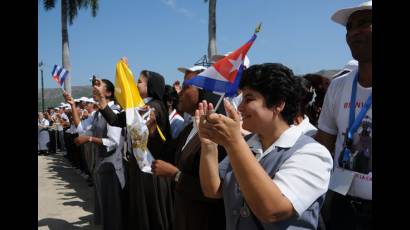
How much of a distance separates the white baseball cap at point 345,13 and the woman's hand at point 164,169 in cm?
150

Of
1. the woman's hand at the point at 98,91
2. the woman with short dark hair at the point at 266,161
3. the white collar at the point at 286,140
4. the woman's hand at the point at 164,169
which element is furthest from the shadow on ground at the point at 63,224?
the white collar at the point at 286,140

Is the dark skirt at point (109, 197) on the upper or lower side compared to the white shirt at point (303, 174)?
lower

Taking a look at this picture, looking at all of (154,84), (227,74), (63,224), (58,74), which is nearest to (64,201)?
(63,224)

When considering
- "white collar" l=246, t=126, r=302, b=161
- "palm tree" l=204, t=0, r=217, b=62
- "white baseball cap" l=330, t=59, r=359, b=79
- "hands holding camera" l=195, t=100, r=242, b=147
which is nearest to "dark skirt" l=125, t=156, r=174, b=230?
"white baseball cap" l=330, t=59, r=359, b=79

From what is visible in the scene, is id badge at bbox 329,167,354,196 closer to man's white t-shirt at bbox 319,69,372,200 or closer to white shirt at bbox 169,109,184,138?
man's white t-shirt at bbox 319,69,372,200

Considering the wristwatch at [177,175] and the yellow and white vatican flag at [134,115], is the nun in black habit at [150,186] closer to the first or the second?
the yellow and white vatican flag at [134,115]

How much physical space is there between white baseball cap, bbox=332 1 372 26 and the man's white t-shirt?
30 cm

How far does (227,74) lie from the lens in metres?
1.92

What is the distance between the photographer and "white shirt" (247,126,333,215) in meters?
1.46

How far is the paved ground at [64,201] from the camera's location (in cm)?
593

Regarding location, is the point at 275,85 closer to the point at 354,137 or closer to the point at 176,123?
the point at 354,137

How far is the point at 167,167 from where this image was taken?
9.45 ft

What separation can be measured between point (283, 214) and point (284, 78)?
624 millimetres
